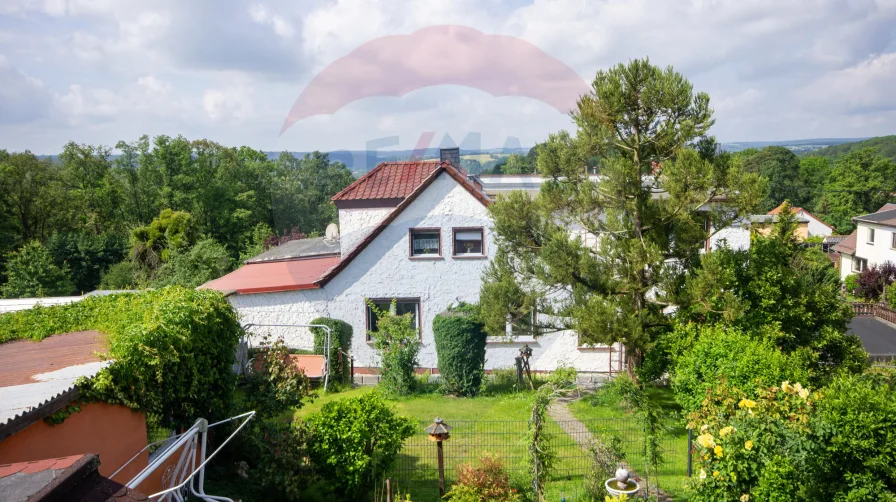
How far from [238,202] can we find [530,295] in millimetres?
40852

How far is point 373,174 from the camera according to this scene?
20.2 m

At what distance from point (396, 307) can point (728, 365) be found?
10465 millimetres

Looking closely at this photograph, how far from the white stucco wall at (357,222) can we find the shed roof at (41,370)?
33.9 ft

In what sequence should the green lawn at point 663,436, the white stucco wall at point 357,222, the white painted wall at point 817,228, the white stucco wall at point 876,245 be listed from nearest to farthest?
the green lawn at point 663,436, the white stucco wall at point 357,222, the white stucco wall at point 876,245, the white painted wall at point 817,228

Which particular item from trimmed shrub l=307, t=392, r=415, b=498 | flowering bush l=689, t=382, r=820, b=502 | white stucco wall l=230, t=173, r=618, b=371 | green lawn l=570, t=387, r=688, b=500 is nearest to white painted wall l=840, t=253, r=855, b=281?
white stucco wall l=230, t=173, r=618, b=371

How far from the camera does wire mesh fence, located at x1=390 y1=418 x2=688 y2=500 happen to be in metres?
10.1

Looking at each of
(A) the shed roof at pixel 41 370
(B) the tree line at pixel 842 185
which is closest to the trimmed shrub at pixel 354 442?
(A) the shed roof at pixel 41 370

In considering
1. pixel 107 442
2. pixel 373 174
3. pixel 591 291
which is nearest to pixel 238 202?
pixel 373 174

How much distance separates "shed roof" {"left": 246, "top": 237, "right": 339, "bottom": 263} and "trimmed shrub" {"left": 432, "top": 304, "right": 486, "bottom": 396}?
384 inches

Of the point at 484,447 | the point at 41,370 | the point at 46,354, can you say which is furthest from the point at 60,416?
Answer: the point at 484,447

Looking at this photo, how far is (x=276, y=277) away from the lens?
64.8ft

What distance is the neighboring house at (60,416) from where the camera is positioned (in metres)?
5.75

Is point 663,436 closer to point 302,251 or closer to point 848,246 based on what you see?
point 302,251

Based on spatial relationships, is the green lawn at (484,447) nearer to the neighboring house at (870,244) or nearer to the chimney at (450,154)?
the chimney at (450,154)
